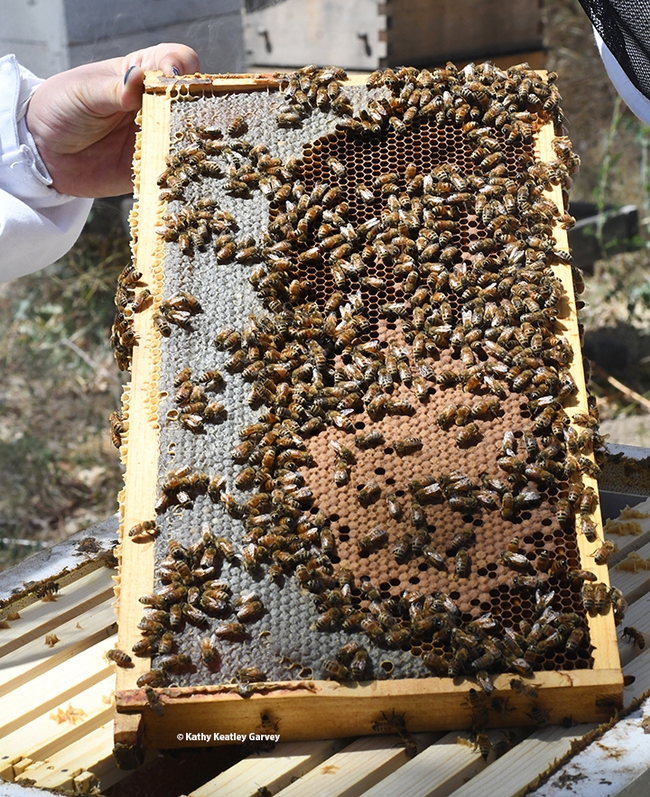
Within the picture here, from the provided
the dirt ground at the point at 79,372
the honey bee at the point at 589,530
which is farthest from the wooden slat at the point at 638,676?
the dirt ground at the point at 79,372

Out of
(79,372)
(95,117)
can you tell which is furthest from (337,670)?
(79,372)

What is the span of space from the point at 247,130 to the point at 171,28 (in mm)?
3585

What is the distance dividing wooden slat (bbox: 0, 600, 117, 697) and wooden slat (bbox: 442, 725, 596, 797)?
4.02ft

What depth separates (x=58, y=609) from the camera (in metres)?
2.88

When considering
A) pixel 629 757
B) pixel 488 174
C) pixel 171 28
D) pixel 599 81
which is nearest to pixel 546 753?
pixel 629 757

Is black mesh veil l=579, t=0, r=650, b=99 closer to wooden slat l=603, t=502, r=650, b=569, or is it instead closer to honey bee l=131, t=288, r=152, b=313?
wooden slat l=603, t=502, r=650, b=569

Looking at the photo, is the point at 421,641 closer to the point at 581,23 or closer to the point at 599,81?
the point at 599,81

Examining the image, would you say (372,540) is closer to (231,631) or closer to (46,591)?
(231,631)

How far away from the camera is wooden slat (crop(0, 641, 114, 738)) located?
7.73 ft

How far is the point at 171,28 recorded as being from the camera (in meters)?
6.07

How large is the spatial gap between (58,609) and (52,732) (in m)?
0.64

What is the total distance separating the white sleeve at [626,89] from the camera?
8.87 feet

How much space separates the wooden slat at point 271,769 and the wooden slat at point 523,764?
0.38 metres

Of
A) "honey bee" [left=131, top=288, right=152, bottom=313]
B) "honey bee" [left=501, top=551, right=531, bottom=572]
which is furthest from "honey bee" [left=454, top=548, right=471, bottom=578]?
"honey bee" [left=131, top=288, right=152, bottom=313]
